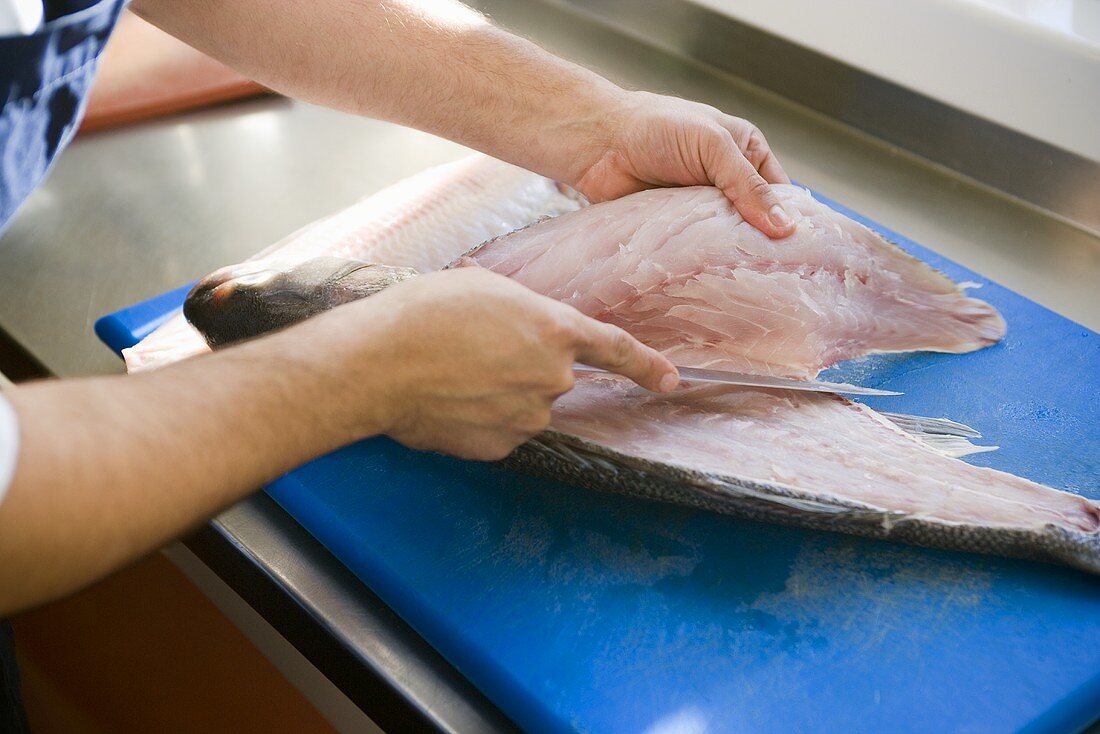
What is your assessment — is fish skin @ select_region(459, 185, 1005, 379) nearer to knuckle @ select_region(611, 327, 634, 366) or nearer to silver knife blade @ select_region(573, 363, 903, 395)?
silver knife blade @ select_region(573, 363, 903, 395)

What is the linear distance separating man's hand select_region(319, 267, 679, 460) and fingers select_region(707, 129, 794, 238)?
21.1 inches

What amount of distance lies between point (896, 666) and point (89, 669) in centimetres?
166

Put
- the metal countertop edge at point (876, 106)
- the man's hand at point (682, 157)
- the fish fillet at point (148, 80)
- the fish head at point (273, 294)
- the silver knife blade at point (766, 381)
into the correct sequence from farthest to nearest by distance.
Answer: the fish fillet at point (148, 80) < the metal countertop edge at point (876, 106) < the man's hand at point (682, 157) < the fish head at point (273, 294) < the silver knife blade at point (766, 381)

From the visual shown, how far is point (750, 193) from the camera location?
6.03ft

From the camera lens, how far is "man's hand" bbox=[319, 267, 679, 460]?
130 centimetres

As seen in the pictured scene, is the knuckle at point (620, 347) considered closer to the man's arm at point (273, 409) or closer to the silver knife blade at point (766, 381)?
the man's arm at point (273, 409)

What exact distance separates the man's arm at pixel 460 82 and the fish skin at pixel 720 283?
97 millimetres

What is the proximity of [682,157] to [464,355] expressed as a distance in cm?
75

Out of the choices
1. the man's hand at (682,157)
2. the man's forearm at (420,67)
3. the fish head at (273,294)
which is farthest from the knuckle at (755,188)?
the fish head at (273,294)

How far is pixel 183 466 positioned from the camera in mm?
1113

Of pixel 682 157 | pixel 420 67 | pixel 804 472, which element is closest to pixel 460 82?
pixel 420 67

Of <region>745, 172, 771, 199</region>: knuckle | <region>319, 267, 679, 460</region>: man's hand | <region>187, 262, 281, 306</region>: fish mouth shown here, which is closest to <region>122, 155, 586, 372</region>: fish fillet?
<region>187, 262, 281, 306</region>: fish mouth

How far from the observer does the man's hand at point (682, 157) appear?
6.04 feet

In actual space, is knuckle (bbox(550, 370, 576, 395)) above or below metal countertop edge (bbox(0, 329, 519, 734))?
above
